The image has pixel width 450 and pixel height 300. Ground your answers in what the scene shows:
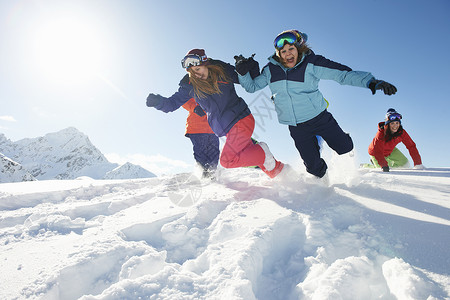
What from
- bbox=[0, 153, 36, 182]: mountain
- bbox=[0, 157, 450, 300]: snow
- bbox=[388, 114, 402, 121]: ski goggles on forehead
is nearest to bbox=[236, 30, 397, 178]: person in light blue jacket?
bbox=[0, 157, 450, 300]: snow

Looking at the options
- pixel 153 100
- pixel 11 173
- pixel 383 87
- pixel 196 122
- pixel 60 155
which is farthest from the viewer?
pixel 60 155

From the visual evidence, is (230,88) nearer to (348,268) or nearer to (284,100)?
(284,100)

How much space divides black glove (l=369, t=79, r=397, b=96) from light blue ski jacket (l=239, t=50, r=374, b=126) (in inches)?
5.5

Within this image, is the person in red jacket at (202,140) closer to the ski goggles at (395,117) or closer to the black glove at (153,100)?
the black glove at (153,100)

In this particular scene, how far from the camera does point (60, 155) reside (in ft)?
585

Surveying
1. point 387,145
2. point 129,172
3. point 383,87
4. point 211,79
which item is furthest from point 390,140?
point 129,172

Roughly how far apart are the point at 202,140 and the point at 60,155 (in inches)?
8455

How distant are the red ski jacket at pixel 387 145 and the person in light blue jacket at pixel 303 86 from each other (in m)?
3.12

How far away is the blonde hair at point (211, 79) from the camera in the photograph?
3131mm

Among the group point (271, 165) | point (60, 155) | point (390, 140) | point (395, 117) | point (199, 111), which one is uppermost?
point (60, 155)

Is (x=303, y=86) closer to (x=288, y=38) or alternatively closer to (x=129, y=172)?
(x=288, y=38)

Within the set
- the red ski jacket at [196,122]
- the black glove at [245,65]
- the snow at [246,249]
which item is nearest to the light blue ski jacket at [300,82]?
the black glove at [245,65]

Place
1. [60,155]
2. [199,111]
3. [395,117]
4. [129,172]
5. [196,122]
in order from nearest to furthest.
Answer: [199,111] → [196,122] → [395,117] → [129,172] → [60,155]

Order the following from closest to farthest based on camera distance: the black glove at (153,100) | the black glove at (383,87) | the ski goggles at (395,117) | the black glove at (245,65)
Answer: the black glove at (383,87) < the black glove at (245,65) < the black glove at (153,100) < the ski goggles at (395,117)
